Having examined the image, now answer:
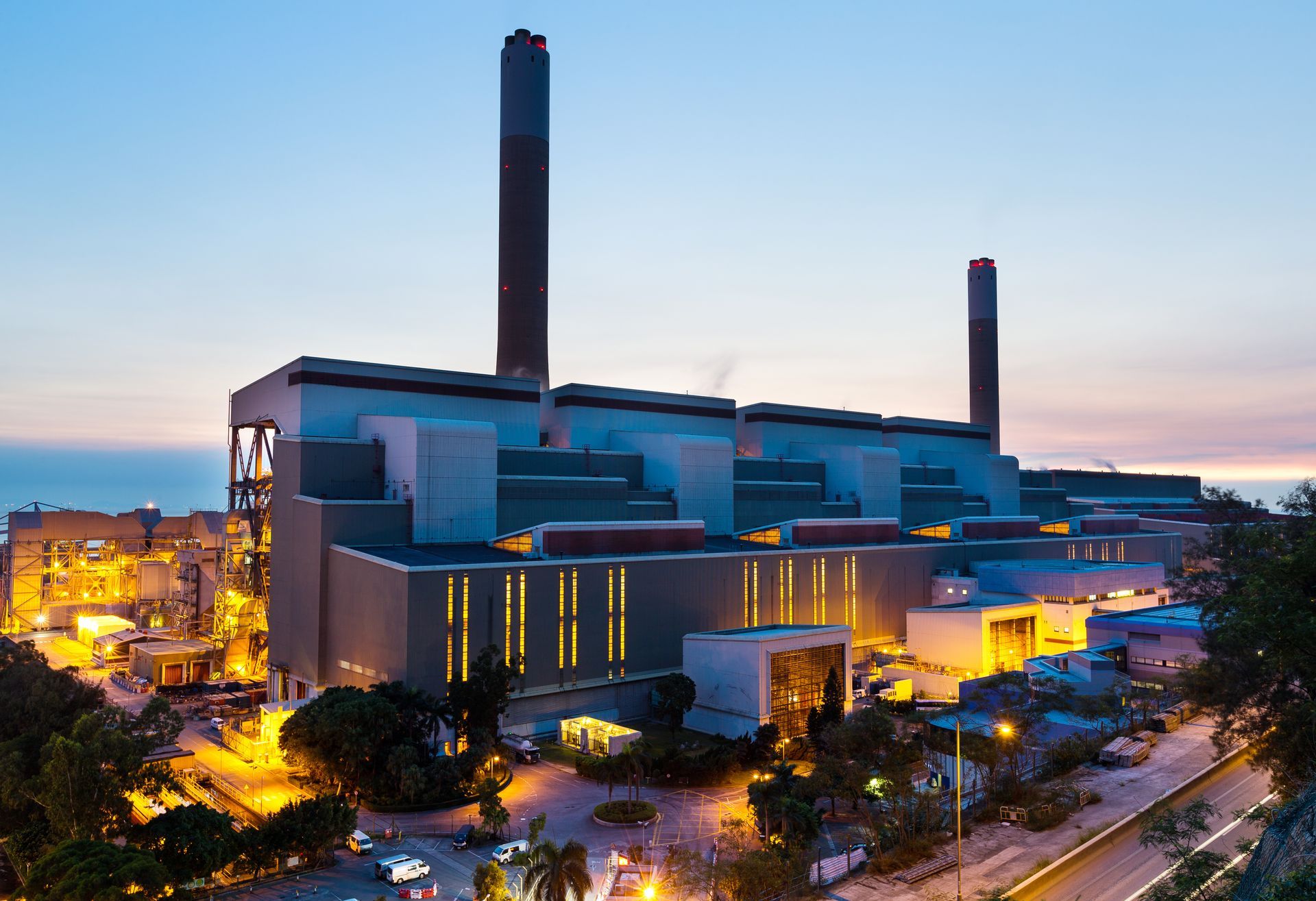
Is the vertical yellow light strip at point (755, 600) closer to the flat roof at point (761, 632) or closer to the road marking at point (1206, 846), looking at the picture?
the flat roof at point (761, 632)

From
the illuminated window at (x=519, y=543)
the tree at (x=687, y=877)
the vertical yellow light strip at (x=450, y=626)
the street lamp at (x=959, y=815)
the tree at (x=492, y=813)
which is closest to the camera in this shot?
A: the street lamp at (x=959, y=815)

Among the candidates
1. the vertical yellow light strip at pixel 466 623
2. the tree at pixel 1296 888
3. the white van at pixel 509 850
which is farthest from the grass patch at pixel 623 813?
the tree at pixel 1296 888

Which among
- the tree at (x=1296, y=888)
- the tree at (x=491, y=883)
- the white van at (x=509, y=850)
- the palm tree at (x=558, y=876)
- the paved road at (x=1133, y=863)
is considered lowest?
the white van at (x=509, y=850)

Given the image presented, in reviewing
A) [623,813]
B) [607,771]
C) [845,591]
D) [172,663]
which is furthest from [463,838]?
[172,663]

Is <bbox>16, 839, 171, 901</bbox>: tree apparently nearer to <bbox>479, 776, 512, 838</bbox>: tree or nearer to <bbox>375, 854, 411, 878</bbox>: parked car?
<bbox>375, 854, 411, 878</bbox>: parked car

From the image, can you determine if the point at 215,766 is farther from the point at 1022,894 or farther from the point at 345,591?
the point at 1022,894

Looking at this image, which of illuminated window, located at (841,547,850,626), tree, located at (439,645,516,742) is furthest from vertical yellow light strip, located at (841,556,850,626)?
tree, located at (439,645,516,742)

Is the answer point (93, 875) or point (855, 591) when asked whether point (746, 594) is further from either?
point (93, 875)

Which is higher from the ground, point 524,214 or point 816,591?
point 524,214
